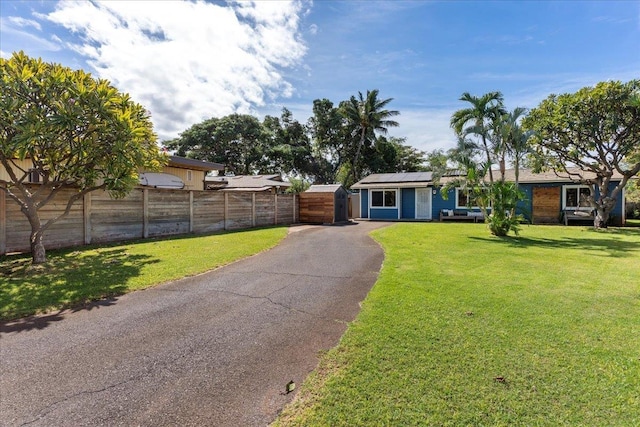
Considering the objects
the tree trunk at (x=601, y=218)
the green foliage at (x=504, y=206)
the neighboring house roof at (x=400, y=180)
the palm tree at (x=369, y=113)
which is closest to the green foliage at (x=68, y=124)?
the green foliage at (x=504, y=206)

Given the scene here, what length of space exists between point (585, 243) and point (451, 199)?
33.0 feet

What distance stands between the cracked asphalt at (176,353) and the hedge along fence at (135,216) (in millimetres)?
5448

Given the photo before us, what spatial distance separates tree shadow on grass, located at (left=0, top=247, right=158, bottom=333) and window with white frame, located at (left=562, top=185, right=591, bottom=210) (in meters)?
21.6

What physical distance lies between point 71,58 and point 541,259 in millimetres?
14040

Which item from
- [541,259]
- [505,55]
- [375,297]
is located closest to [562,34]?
[505,55]

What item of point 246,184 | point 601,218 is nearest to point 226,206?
point 246,184

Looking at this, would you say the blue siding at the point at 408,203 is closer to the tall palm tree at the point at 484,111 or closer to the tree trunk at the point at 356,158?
the tall palm tree at the point at 484,111

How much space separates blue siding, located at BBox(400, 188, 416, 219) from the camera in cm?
2164

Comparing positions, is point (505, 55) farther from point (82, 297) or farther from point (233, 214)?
point (82, 297)

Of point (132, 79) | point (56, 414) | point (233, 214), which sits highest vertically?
point (132, 79)

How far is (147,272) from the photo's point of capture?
633 cm

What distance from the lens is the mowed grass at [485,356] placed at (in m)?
2.22

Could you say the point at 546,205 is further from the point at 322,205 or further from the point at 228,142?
the point at 228,142

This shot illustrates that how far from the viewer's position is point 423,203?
21.4 meters
